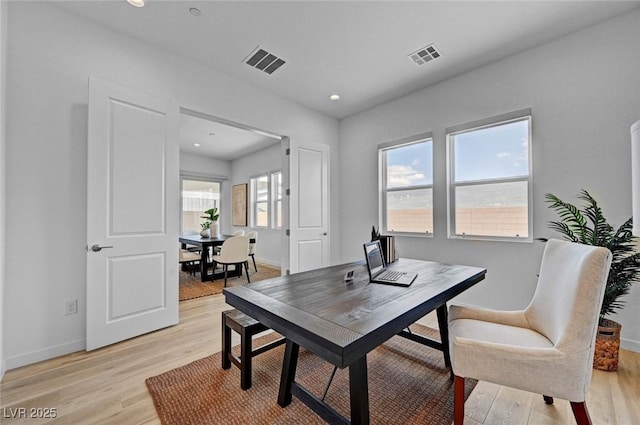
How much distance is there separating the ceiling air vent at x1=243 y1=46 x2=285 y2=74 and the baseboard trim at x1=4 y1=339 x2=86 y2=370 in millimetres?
3137

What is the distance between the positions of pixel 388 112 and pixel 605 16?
2.21 meters

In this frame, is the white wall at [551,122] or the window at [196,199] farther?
the window at [196,199]

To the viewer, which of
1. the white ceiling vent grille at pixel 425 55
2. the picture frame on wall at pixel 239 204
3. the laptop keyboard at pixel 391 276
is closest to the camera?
the laptop keyboard at pixel 391 276

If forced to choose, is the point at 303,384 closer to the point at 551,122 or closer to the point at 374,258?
the point at 374,258

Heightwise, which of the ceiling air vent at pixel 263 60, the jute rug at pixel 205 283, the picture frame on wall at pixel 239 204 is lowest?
the jute rug at pixel 205 283

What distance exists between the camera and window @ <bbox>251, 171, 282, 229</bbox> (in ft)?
20.6

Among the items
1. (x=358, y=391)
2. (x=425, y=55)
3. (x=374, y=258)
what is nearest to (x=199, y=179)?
(x=425, y=55)

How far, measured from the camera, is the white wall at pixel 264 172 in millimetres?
6141

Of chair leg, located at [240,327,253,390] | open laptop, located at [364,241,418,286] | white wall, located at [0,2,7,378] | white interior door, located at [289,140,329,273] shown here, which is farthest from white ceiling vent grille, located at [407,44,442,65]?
white wall, located at [0,2,7,378]

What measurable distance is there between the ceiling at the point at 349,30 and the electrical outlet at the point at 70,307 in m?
2.48

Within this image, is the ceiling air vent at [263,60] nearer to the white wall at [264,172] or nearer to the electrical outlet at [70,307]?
the white wall at [264,172]

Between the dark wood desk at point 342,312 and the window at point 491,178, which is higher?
the window at point 491,178

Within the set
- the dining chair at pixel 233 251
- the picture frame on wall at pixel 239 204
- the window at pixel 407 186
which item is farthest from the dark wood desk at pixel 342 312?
the picture frame on wall at pixel 239 204

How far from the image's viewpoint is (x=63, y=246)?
222 cm
